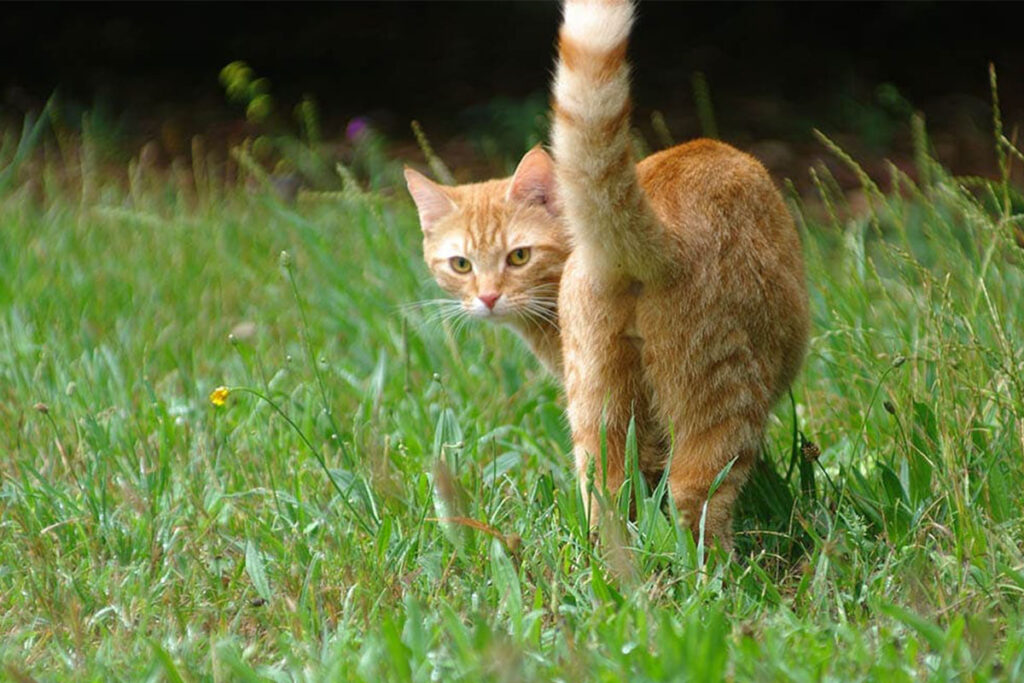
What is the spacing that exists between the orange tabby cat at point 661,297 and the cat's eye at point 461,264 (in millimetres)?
843

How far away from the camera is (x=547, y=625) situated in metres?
2.78

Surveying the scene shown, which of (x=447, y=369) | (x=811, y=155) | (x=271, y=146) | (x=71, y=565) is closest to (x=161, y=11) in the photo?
(x=271, y=146)

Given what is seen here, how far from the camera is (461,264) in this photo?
402 cm

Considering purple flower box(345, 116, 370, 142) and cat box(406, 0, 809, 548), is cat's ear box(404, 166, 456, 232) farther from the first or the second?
purple flower box(345, 116, 370, 142)

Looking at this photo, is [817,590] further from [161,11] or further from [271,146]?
[161,11]

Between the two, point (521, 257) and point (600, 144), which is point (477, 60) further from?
point (600, 144)

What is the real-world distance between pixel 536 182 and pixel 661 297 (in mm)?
1034

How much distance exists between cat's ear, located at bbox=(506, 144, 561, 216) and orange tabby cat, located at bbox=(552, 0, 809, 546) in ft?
2.36

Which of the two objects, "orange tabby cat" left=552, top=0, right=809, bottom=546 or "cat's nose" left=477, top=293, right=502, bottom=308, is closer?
"orange tabby cat" left=552, top=0, right=809, bottom=546

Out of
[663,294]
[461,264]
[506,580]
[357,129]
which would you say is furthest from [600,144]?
[357,129]

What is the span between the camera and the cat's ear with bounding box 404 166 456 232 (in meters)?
4.13

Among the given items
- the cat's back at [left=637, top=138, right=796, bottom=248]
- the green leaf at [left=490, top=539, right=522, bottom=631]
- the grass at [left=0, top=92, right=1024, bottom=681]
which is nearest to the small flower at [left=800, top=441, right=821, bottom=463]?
the grass at [left=0, top=92, right=1024, bottom=681]

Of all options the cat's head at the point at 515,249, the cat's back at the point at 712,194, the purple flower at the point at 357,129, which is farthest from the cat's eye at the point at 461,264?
the purple flower at the point at 357,129

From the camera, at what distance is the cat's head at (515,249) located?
3.81 m
